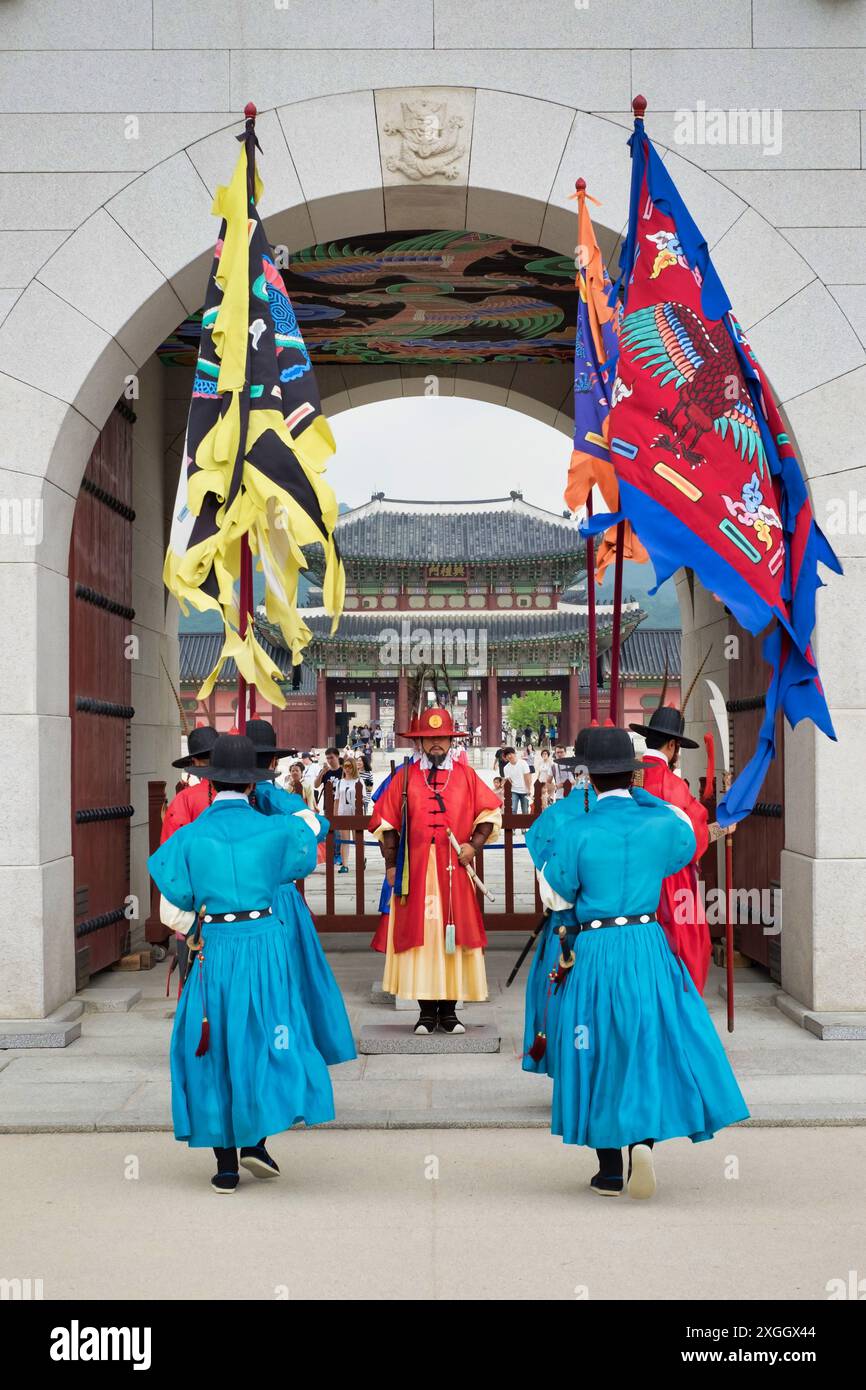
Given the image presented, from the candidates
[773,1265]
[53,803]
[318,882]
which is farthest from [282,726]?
[773,1265]

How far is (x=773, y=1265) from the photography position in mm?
3756

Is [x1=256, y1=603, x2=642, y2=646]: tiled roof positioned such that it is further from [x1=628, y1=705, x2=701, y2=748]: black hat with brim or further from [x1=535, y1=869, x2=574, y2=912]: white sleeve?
[x1=535, y1=869, x2=574, y2=912]: white sleeve

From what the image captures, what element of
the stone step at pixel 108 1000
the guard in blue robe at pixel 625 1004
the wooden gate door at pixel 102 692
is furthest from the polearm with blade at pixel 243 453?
the stone step at pixel 108 1000

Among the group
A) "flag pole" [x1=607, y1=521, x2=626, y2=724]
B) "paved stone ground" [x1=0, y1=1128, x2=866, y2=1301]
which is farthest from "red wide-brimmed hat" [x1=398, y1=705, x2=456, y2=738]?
"paved stone ground" [x1=0, y1=1128, x2=866, y2=1301]

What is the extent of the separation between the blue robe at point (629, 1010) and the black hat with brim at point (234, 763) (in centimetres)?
116

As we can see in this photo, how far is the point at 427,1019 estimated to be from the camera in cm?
685

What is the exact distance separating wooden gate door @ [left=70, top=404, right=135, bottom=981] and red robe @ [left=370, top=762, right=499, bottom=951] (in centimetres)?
193

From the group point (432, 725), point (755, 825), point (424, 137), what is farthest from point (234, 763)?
point (755, 825)

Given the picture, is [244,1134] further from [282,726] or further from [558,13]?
[282,726]

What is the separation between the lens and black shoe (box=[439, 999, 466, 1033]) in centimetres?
684

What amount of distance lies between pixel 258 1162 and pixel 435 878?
2587 millimetres

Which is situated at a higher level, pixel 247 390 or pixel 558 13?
pixel 558 13

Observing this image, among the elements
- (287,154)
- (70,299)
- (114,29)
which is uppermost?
(114,29)

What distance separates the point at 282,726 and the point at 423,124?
3967cm
